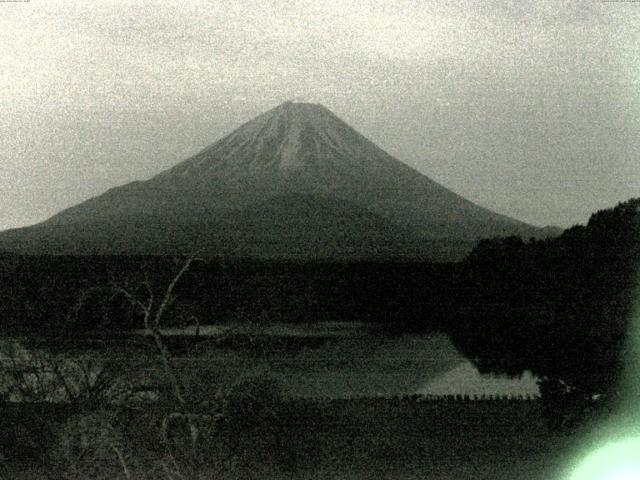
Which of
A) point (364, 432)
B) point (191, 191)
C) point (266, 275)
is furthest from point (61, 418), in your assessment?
point (191, 191)

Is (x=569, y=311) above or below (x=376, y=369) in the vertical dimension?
above

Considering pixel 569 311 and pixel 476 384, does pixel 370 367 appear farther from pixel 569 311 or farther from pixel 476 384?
pixel 569 311

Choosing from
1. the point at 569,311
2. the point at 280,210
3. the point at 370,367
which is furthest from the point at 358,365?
the point at 280,210

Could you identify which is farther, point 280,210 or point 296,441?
point 280,210

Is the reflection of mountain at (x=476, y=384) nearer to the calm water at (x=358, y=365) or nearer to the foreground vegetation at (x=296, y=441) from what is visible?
the calm water at (x=358, y=365)

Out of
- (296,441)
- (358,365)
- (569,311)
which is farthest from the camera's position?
(358,365)

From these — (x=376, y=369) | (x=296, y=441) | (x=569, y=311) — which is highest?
(x=569, y=311)

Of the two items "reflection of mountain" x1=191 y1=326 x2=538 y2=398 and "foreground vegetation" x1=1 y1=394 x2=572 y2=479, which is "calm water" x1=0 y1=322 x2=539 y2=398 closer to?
"reflection of mountain" x1=191 y1=326 x2=538 y2=398
